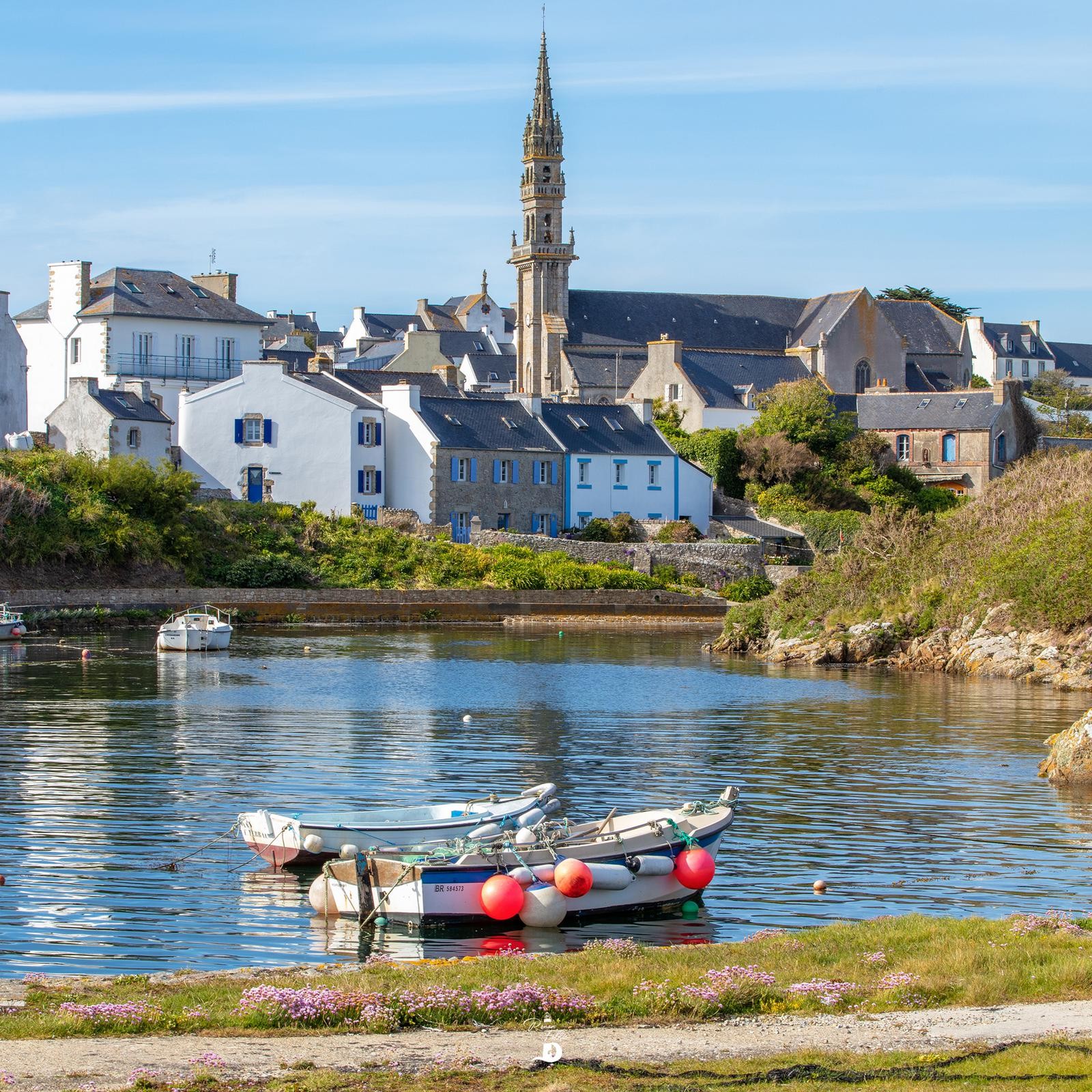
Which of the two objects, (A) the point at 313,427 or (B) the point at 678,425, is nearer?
(A) the point at 313,427

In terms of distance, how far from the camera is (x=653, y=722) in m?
33.2

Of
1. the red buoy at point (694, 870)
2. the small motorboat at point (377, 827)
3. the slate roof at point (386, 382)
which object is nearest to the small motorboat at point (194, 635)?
the slate roof at point (386, 382)

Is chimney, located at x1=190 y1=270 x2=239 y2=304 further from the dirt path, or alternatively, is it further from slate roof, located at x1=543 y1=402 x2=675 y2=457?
the dirt path

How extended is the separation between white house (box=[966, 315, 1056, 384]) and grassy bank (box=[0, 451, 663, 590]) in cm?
8368

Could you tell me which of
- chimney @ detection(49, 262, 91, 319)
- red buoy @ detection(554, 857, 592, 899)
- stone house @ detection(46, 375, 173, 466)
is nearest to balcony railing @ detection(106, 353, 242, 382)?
chimney @ detection(49, 262, 91, 319)

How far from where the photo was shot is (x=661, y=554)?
66.8m

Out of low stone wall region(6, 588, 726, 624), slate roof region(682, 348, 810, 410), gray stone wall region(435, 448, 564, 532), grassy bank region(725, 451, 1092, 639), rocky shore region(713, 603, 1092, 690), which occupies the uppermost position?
slate roof region(682, 348, 810, 410)

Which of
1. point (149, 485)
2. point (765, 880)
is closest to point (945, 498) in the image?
point (149, 485)

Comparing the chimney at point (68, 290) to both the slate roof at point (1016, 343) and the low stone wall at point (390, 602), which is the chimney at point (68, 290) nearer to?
the low stone wall at point (390, 602)

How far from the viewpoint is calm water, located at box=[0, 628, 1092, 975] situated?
1650 cm

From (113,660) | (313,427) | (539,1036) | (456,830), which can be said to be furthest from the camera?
(313,427)

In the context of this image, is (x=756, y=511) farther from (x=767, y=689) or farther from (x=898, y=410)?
(x=767, y=689)

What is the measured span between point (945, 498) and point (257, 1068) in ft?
249

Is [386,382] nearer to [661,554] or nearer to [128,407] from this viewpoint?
[128,407]
